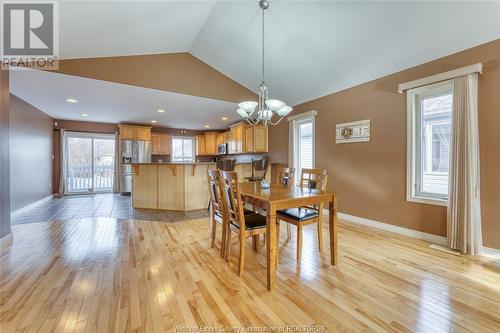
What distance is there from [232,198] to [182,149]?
6.56 metres

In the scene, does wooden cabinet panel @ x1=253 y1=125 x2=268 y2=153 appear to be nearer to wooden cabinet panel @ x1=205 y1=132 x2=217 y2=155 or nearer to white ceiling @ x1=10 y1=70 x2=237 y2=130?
white ceiling @ x1=10 y1=70 x2=237 y2=130

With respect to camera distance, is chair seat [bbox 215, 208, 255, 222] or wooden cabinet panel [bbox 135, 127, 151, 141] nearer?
chair seat [bbox 215, 208, 255, 222]

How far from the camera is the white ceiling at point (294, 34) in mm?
2379

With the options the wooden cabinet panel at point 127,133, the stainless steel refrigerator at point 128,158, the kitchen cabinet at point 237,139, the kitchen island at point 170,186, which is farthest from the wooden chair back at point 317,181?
the wooden cabinet panel at point 127,133

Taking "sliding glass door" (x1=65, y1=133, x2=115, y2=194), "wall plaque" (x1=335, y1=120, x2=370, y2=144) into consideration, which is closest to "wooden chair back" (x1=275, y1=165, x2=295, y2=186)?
"wall plaque" (x1=335, y1=120, x2=370, y2=144)

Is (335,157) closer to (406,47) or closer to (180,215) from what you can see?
(406,47)

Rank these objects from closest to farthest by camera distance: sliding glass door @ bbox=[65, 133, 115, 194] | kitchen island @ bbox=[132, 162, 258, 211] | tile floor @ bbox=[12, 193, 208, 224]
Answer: tile floor @ bbox=[12, 193, 208, 224], kitchen island @ bbox=[132, 162, 258, 211], sliding glass door @ bbox=[65, 133, 115, 194]

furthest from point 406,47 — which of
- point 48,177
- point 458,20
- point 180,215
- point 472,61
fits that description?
point 48,177

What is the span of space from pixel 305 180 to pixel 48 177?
22.5ft

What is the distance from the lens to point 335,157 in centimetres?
409

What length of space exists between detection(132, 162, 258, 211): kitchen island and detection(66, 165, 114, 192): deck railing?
284cm

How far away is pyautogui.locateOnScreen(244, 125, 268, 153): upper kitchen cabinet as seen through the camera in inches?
226

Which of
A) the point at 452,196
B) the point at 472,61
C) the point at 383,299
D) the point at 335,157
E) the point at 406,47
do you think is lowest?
the point at 383,299

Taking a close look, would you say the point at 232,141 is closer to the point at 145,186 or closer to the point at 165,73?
the point at 145,186
